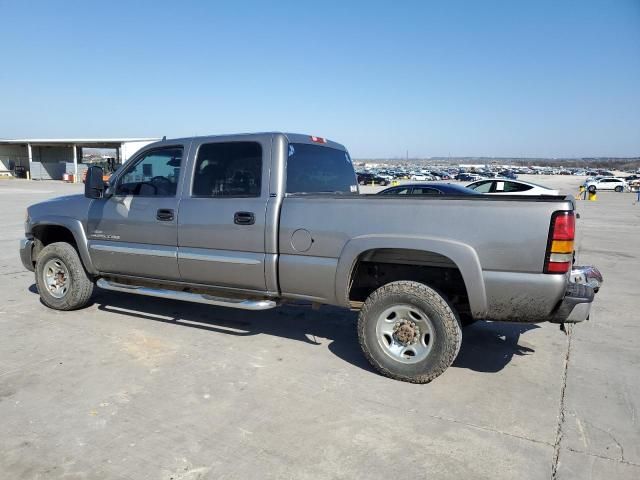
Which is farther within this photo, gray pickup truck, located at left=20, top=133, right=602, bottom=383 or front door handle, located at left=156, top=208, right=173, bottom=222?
front door handle, located at left=156, top=208, right=173, bottom=222

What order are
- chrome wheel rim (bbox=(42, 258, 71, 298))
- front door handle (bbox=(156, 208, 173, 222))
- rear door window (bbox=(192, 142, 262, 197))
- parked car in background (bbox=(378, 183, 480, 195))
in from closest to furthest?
rear door window (bbox=(192, 142, 262, 197)), front door handle (bbox=(156, 208, 173, 222)), chrome wheel rim (bbox=(42, 258, 71, 298)), parked car in background (bbox=(378, 183, 480, 195))

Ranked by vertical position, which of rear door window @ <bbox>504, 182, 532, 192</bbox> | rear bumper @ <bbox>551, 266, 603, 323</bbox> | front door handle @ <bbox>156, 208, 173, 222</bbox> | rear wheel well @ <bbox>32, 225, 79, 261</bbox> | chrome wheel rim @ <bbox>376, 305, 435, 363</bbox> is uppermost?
front door handle @ <bbox>156, 208, 173, 222</bbox>

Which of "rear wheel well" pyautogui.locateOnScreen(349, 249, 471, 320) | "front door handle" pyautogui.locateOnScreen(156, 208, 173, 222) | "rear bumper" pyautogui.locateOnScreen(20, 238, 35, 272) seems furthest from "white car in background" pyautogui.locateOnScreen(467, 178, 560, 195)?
"rear bumper" pyautogui.locateOnScreen(20, 238, 35, 272)

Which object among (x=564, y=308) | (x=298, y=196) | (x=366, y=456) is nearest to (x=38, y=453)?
(x=366, y=456)

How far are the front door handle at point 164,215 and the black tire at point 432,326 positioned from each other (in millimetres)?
2110

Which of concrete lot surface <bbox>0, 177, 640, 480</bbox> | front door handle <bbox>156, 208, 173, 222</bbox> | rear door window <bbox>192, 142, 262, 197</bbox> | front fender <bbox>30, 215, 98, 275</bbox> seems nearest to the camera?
concrete lot surface <bbox>0, 177, 640, 480</bbox>

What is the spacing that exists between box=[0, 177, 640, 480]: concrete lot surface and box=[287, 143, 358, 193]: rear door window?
1.51 m

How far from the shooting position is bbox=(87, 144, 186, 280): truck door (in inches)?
195

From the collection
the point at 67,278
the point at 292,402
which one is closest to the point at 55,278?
the point at 67,278

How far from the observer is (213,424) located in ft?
10.9

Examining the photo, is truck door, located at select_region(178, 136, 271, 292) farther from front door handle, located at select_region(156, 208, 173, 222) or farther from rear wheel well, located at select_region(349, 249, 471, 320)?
rear wheel well, located at select_region(349, 249, 471, 320)

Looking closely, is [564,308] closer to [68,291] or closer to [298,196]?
[298,196]

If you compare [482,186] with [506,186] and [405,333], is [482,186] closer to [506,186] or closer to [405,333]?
[506,186]

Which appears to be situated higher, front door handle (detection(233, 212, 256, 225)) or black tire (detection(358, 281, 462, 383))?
front door handle (detection(233, 212, 256, 225))
